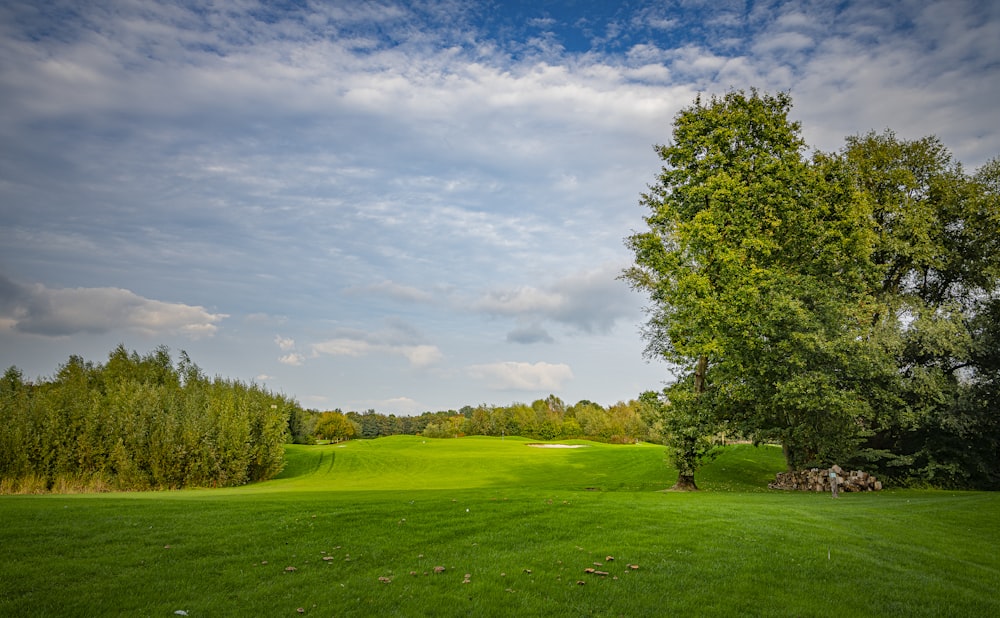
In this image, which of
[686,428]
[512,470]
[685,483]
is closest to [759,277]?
[686,428]

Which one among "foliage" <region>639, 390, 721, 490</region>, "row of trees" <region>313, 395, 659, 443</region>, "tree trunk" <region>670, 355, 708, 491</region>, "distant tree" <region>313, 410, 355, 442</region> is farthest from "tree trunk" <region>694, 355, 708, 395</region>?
"distant tree" <region>313, 410, 355, 442</region>

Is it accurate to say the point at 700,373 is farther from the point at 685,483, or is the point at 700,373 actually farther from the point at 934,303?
the point at 934,303

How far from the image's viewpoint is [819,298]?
84.5ft

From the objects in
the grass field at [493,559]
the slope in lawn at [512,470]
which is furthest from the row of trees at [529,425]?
the grass field at [493,559]

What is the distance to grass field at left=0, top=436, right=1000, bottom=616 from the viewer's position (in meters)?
7.58

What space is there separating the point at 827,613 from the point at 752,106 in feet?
85.0

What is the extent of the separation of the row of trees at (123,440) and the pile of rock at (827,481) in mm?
33449

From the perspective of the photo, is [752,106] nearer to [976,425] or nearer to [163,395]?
[976,425]

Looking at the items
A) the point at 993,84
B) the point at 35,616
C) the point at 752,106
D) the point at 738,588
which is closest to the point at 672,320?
the point at 752,106

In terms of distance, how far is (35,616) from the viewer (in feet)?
22.0

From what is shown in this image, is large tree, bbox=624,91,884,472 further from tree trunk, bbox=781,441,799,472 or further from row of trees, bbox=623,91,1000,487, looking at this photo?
tree trunk, bbox=781,441,799,472

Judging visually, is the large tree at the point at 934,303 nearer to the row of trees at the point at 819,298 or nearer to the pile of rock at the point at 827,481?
the row of trees at the point at 819,298

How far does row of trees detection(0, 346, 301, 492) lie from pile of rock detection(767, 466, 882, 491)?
33.4 metres

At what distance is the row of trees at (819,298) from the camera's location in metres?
24.3
